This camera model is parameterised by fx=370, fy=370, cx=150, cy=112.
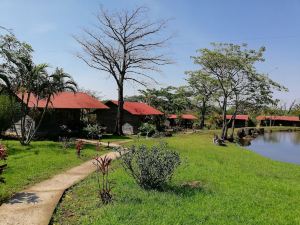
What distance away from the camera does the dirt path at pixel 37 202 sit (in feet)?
29.0

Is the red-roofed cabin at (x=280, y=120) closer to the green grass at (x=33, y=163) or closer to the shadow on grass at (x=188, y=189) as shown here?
the green grass at (x=33, y=163)

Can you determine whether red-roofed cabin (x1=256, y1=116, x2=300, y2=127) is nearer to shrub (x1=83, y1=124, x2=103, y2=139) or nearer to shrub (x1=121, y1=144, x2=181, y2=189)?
shrub (x1=83, y1=124, x2=103, y2=139)

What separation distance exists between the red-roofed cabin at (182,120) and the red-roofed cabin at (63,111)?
32.1 m

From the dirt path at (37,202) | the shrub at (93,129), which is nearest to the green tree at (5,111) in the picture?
the shrub at (93,129)

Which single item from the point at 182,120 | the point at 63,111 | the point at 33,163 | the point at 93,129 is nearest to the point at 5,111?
the point at 93,129

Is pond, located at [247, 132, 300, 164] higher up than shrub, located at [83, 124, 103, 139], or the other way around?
shrub, located at [83, 124, 103, 139]

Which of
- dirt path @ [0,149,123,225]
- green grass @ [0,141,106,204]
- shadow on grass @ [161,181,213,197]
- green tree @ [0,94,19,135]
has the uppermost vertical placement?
green tree @ [0,94,19,135]

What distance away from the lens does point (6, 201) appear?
10.3 m

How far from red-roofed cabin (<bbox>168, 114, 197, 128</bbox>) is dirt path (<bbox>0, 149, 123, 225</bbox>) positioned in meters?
54.7

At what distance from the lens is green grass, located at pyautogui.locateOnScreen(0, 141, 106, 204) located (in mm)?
12695

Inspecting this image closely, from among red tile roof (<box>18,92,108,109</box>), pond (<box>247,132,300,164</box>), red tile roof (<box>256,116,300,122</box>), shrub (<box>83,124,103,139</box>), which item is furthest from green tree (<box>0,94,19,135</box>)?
red tile roof (<box>256,116,300,122</box>)

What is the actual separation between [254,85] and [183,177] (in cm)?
3377

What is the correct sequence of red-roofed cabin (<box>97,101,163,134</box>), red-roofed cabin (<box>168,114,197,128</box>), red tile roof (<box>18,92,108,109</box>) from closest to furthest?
red tile roof (<box>18,92,108,109</box>) → red-roofed cabin (<box>97,101,163,134</box>) → red-roofed cabin (<box>168,114,197,128</box>)

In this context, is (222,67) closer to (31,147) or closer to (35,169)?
(31,147)
